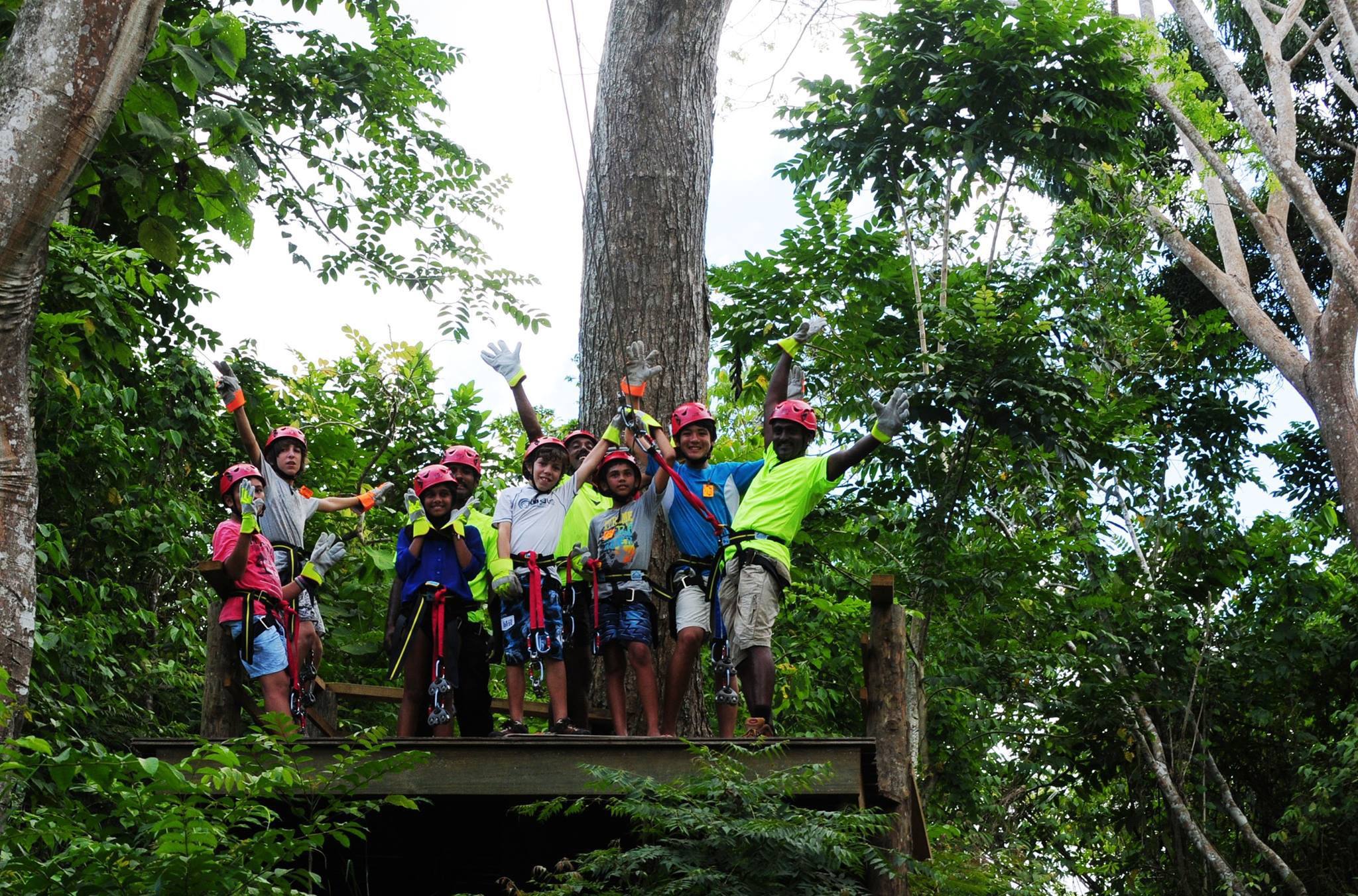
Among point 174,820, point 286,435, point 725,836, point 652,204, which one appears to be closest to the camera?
point 174,820

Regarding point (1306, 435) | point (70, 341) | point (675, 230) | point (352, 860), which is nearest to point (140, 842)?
point (352, 860)

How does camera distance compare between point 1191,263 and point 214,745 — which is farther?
point 1191,263

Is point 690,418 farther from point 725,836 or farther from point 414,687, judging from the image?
point 725,836

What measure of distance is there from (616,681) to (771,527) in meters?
1.08

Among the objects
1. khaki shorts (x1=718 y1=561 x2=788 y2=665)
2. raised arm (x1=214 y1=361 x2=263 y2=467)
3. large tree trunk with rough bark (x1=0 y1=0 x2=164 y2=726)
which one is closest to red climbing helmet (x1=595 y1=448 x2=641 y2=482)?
khaki shorts (x1=718 y1=561 x2=788 y2=665)

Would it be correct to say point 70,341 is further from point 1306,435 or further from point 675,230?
point 1306,435

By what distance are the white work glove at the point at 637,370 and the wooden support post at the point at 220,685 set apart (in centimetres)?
254

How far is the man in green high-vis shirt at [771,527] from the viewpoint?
20.9 feet

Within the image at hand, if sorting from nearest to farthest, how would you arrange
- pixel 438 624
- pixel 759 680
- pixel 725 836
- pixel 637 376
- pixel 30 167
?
pixel 30 167 < pixel 725 836 < pixel 759 680 < pixel 438 624 < pixel 637 376

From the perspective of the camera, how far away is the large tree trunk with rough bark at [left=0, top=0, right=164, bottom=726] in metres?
4.77

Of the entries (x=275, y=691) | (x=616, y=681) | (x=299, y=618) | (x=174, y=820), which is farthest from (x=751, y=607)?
(x=174, y=820)

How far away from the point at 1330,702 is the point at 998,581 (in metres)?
4.46

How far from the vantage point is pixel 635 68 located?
9211 millimetres

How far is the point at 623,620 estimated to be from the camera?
260 inches
